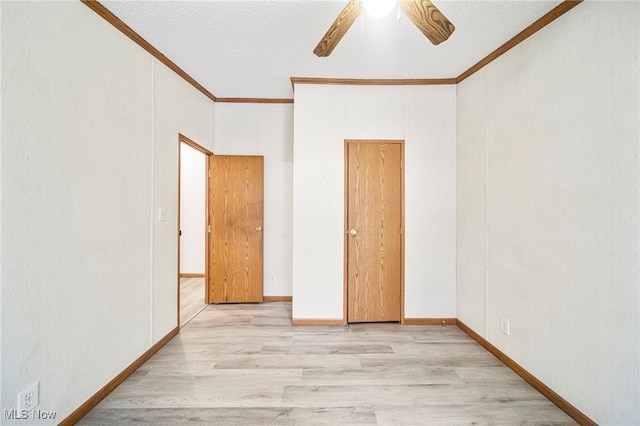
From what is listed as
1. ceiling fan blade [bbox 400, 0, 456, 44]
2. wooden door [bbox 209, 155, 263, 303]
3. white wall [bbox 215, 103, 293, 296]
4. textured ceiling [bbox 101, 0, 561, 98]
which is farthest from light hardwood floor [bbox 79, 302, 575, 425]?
textured ceiling [bbox 101, 0, 561, 98]

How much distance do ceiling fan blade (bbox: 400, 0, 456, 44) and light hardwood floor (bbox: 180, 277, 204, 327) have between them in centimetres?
338

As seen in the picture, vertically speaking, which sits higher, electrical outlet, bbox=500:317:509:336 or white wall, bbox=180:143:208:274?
white wall, bbox=180:143:208:274

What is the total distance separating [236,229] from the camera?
3.73 meters

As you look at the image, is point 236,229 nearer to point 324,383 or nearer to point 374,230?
point 374,230

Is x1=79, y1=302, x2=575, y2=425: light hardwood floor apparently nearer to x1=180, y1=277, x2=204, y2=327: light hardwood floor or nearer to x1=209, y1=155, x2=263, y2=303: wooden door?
x1=180, y1=277, x2=204, y2=327: light hardwood floor

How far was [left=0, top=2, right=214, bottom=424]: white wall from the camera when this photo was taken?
1350 mm

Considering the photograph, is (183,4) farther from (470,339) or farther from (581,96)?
(470,339)

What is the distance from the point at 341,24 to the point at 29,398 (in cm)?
246

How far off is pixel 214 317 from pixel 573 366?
3220mm

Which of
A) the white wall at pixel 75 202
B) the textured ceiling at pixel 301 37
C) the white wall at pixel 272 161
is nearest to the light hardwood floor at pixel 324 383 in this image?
the white wall at pixel 75 202

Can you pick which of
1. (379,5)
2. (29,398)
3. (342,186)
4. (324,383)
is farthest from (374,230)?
(29,398)

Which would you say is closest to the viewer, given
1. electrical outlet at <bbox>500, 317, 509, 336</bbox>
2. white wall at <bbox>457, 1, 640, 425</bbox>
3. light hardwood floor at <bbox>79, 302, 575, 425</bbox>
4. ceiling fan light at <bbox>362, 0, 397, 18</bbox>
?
ceiling fan light at <bbox>362, 0, 397, 18</bbox>

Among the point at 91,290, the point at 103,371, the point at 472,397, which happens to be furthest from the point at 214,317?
the point at 472,397

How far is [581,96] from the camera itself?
5.57ft
